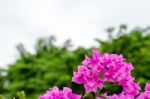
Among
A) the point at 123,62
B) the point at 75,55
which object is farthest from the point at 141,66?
the point at 123,62

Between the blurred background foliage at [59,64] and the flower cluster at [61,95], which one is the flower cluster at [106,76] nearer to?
the flower cluster at [61,95]

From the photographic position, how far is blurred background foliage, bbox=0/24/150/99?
9336 mm

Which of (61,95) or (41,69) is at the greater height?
(41,69)

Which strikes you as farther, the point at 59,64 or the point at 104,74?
the point at 59,64

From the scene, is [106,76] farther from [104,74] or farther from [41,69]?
[41,69]

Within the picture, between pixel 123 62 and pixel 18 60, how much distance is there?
8431 mm

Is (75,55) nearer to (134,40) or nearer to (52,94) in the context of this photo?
(134,40)

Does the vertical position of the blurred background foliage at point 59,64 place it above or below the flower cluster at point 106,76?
above

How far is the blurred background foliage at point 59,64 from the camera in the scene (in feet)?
30.6

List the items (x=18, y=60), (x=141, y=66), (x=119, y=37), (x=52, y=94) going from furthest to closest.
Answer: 1. (x=18, y=60)
2. (x=119, y=37)
3. (x=141, y=66)
4. (x=52, y=94)

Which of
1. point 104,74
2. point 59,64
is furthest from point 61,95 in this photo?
point 59,64

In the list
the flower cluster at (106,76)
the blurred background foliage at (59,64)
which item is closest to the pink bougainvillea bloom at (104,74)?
the flower cluster at (106,76)

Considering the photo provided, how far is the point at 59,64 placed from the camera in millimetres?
10109

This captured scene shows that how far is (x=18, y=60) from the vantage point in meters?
11.3
